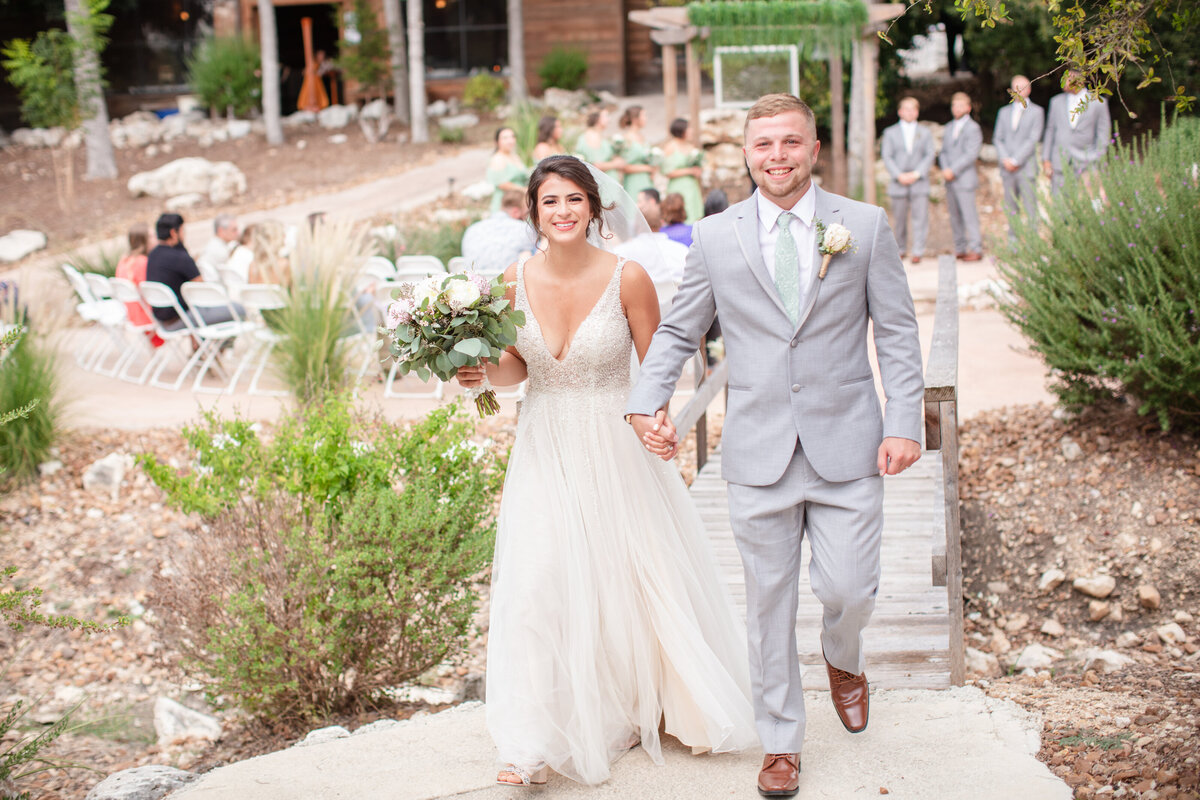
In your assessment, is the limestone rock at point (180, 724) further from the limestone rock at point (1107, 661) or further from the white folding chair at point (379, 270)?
the white folding chair at point (379, 270)

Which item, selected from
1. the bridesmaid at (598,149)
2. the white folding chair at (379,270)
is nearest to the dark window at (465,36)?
the bridesmaid at (598,149)

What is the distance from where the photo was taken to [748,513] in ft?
10.4

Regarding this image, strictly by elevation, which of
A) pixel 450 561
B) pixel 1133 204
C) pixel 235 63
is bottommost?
pixel 450 561

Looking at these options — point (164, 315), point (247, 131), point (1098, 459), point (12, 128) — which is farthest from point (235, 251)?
point (12, 128)

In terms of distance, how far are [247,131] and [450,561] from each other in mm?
20302

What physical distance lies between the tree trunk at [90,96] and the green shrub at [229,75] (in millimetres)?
2479

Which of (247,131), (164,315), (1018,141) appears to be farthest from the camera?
(247,131)

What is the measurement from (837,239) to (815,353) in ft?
1.04

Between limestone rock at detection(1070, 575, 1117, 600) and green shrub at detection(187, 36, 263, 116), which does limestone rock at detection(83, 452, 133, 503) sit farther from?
green shrub at detection(187, 36, 263, 116)

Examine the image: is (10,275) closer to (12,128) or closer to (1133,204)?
(12,128)

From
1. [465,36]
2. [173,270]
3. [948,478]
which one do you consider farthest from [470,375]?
[465,36]

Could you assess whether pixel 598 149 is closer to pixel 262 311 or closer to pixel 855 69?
pixel 855 69

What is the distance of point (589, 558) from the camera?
3.38 m

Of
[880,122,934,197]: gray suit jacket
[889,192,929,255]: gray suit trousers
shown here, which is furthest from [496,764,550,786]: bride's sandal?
[880,122,934,197]: gray suit jacket
